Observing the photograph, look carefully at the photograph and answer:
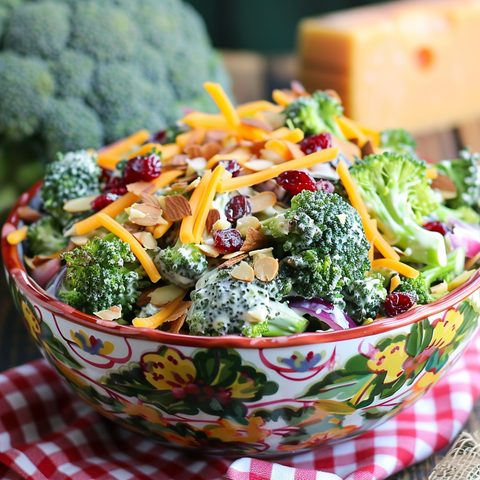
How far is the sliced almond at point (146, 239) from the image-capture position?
133cm

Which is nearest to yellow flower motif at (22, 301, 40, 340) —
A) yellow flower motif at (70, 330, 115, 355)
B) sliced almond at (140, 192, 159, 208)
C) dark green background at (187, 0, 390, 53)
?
yellow flower motif at (70, 330, 115, 355)

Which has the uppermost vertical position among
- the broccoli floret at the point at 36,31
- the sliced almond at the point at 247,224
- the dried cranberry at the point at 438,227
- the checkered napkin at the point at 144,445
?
the broccoli floret at the point at 36,31

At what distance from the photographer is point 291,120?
170 centimetres

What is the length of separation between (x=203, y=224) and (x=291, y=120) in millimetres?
529

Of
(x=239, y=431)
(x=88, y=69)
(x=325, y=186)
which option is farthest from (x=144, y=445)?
(x=88, y=69)

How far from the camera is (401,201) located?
1.49 meters

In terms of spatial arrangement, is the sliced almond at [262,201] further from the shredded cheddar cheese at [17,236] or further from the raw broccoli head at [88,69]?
the raw broccoli head at [88,69]

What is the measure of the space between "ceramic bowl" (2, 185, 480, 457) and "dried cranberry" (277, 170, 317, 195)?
387 mm

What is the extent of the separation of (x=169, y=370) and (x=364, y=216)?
0.59m

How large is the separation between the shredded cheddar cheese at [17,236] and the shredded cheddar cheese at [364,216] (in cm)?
84

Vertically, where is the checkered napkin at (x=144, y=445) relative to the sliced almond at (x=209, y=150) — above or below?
below

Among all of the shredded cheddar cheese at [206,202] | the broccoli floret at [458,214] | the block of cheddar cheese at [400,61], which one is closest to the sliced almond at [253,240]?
the shredded cheddar cheese at [206,202]

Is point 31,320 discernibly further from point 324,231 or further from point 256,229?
point 324,231

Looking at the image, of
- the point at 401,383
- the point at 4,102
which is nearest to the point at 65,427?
the point at 401,383
